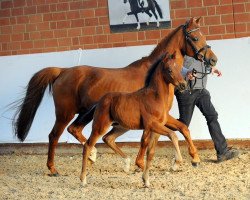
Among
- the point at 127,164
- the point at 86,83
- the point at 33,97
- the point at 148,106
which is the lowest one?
the point at 127,164

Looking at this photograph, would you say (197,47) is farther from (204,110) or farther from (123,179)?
(123,179)

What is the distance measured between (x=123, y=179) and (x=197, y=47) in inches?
79.3

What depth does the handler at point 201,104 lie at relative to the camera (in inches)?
432

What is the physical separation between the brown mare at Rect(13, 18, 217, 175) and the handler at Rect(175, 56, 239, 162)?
0.44 meters

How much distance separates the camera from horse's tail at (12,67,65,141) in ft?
37.4

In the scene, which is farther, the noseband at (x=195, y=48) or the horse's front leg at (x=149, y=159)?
the noseband at (x=195, y=48)

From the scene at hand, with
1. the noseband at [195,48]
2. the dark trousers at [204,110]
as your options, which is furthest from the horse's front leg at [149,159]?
the dark trousers at [204,110]

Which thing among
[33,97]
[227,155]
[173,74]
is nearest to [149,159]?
[173,74]

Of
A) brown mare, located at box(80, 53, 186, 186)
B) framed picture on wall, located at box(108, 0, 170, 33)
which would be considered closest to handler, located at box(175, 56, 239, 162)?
brown mare, located at box(80, 53, 186, 186)

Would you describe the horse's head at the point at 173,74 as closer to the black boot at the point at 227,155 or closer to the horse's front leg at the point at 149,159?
the horse's front leg at the point at 149,159

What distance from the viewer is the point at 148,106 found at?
922cm

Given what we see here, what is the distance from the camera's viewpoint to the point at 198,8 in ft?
40.8

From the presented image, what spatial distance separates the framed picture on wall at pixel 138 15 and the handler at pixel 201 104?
1.83 metres

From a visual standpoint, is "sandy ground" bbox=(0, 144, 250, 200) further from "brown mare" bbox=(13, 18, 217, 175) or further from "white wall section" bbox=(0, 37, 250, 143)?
"brown mare" bbox=(13, 18, 217, 175)
